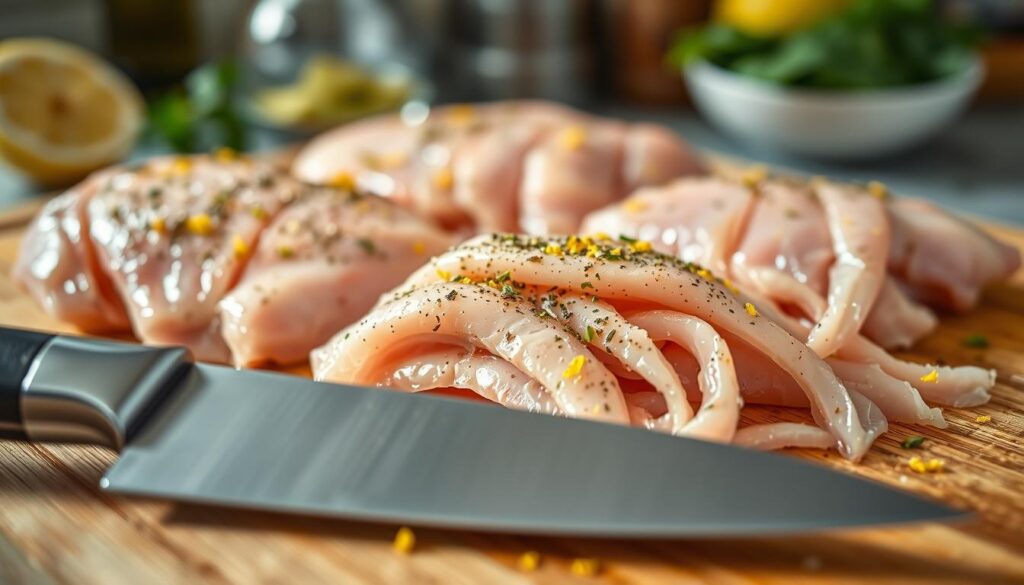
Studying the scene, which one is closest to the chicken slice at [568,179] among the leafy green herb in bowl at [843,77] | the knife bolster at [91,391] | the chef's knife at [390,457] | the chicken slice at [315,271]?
the chicken slice at [315,271]

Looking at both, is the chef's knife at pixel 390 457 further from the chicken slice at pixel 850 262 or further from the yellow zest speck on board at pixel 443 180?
the yellow zest speck on board at pixel 443 180

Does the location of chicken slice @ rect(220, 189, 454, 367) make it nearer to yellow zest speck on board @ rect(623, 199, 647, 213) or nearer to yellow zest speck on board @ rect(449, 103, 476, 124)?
yellow zest speck on board @ rect(623, 199, 647, 213)

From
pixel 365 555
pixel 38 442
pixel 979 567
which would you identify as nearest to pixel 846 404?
pixel 979 567

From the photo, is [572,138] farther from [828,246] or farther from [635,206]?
[828,246]

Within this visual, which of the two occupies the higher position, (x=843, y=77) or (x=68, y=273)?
(x=843, y=77)

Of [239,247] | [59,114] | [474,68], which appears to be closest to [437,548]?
[239,247]

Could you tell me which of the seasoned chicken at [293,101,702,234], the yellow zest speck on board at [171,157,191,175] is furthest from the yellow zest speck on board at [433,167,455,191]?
the yellow zest speck on board at [171,157,191,175]

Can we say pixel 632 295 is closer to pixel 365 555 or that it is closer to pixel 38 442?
pixel 365 555
